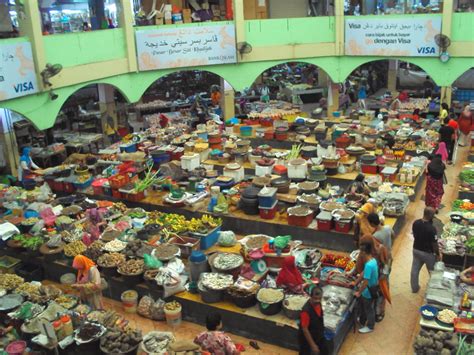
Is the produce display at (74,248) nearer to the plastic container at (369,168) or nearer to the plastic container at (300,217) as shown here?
the plastic container at (300,217)

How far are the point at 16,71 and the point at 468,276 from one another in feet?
39.7

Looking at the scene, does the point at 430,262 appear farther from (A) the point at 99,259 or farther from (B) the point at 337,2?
(B) the point at 337,2

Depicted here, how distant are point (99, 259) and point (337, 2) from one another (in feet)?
44.5

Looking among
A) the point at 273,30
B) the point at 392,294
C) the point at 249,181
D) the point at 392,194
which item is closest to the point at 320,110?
the point at 273,30

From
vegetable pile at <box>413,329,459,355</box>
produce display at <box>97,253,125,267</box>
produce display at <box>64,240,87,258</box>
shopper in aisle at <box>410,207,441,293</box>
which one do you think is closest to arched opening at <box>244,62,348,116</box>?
produce display at <box>64,240,87,258</box>

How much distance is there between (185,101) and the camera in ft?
73.2

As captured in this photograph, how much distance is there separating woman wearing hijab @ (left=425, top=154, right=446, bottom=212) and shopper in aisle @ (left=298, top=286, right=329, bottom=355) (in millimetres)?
5890

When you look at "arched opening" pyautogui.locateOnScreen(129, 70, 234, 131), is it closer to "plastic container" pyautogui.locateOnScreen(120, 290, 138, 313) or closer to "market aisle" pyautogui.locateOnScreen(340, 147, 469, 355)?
"market aisle" pyautogui.locateOnScreen(340, 147, 469, 355)

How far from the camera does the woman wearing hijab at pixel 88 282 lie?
356 inches

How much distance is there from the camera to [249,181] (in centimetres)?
1380

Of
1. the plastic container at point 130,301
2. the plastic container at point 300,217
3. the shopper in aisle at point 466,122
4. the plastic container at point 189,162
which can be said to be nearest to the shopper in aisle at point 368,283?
the plastic container at point 300,217

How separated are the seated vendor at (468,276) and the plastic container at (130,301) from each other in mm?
5651

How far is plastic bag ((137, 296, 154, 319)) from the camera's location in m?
9.52

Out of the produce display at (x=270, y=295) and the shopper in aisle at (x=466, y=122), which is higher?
the shopper in aisle at (x=466, y=122)
